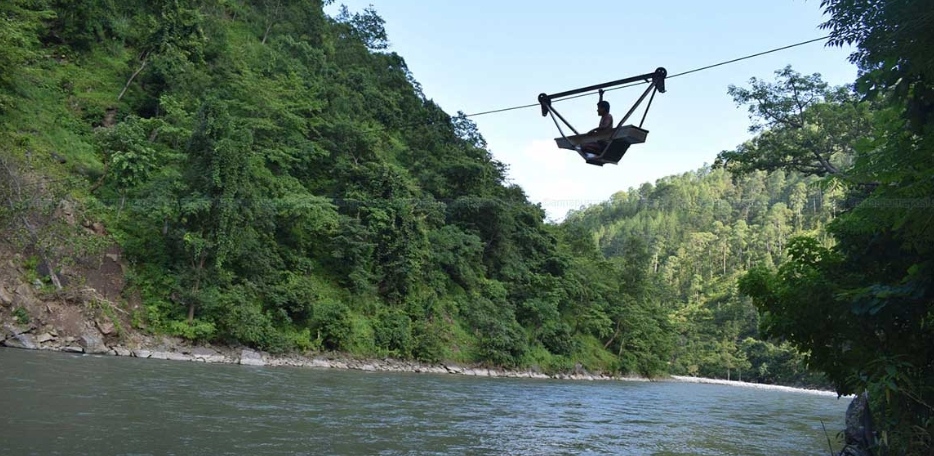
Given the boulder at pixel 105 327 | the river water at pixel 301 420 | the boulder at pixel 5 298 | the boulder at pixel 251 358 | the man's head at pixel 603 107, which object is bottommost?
the boulder at pixel 251 358

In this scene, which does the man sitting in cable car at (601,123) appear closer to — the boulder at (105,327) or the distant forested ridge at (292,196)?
the distant forested ridge at (292,196)

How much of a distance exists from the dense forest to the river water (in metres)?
3.47

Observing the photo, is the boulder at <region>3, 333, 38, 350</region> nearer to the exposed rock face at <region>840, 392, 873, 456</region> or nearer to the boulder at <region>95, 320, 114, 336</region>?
the boulder at <region>95, 320, 114, 336</region>

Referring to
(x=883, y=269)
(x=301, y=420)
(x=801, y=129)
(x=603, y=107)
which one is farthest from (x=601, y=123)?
(x=801, y=129)

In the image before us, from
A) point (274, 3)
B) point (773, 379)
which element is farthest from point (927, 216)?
point (773, 379)

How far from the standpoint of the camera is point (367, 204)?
32312 mm

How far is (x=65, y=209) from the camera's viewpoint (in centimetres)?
2223

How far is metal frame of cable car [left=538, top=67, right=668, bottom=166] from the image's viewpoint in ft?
22.0

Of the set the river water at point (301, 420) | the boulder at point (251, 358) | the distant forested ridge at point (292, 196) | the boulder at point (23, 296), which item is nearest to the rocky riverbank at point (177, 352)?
the boulder at point (251, 358)

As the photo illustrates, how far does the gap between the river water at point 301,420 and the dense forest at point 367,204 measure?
3470 mm

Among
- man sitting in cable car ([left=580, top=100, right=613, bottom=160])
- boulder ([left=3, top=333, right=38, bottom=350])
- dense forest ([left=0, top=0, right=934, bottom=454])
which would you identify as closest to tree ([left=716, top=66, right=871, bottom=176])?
dense forest ([left=0, top=0, right=934, bottom=454])

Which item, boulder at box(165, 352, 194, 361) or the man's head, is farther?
boulder at box(165, 352, 194, 361)

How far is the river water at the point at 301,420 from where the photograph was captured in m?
7.88

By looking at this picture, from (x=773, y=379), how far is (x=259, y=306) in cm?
6443
